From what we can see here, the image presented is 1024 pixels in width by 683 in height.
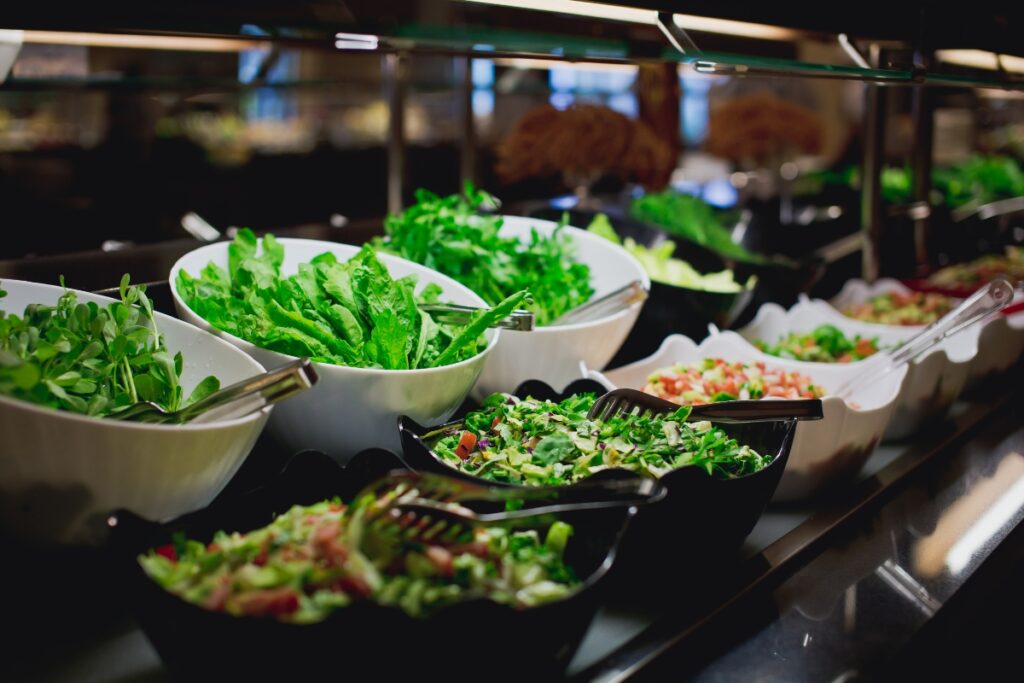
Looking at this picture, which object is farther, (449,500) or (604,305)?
(604,305)

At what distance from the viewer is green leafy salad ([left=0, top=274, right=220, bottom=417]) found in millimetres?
1077

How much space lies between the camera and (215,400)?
1.11m

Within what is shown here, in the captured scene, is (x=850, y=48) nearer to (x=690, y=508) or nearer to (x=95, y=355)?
(x=690, y=508)

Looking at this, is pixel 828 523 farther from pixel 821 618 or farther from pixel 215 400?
pixel 215 400

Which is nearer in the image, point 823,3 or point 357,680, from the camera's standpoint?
point 357,680

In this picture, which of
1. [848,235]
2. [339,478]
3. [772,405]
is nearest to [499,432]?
[339,478]

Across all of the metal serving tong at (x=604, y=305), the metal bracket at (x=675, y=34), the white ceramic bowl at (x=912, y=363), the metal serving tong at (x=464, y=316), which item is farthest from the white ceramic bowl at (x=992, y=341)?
the metal serving tong at (x=464, y=316)

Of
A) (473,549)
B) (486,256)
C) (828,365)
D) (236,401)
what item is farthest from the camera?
(828,365)

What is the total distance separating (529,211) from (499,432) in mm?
1206

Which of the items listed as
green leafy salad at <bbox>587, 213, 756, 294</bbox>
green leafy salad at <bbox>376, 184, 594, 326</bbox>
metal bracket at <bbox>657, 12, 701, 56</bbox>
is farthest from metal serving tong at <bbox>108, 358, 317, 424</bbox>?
green leafy salad at <bbox>587, 213, 756, 294</bbox>

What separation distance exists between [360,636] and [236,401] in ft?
1.23

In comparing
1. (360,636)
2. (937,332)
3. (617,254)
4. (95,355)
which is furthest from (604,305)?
(360,636)

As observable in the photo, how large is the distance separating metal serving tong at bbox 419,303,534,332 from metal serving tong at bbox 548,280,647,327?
24 cm

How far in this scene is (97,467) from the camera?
100 cm
